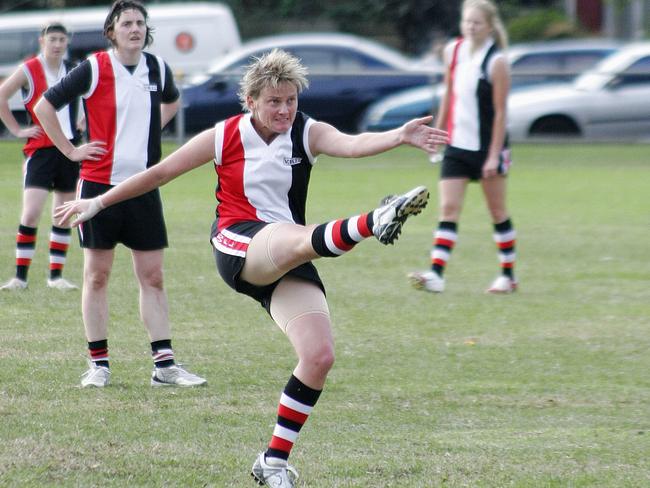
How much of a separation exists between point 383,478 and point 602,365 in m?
2.60

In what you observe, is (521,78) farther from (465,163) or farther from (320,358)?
(320,358)

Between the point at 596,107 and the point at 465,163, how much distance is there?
13.1 metres

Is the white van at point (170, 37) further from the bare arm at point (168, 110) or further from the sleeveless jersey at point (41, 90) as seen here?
the bare arm at point (168, 110)

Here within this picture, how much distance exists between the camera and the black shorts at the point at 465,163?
9.73 meters

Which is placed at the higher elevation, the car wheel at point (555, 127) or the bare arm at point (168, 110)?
the bare arm at point (168, 110)

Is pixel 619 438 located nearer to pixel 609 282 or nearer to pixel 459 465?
pixel 459 465

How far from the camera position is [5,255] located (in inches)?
452

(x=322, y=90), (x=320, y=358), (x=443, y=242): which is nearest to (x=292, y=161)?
(x=320, y=358)

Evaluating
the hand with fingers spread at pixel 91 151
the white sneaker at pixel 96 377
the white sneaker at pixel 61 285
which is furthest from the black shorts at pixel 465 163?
the white sneaker at pixel 96 377

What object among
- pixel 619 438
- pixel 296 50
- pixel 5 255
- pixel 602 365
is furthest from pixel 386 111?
pixel 619 438

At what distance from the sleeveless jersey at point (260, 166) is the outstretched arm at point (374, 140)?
6 centimetres

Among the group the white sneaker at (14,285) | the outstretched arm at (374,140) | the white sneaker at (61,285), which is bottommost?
the white sneaker at (61,285)

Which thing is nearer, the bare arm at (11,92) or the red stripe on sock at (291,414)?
the red stripe on sock at (291,414)

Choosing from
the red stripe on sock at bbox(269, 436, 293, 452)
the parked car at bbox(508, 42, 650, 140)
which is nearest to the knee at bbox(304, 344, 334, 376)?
the red stripe on sock at bbox(269, 436, 293, 452)
